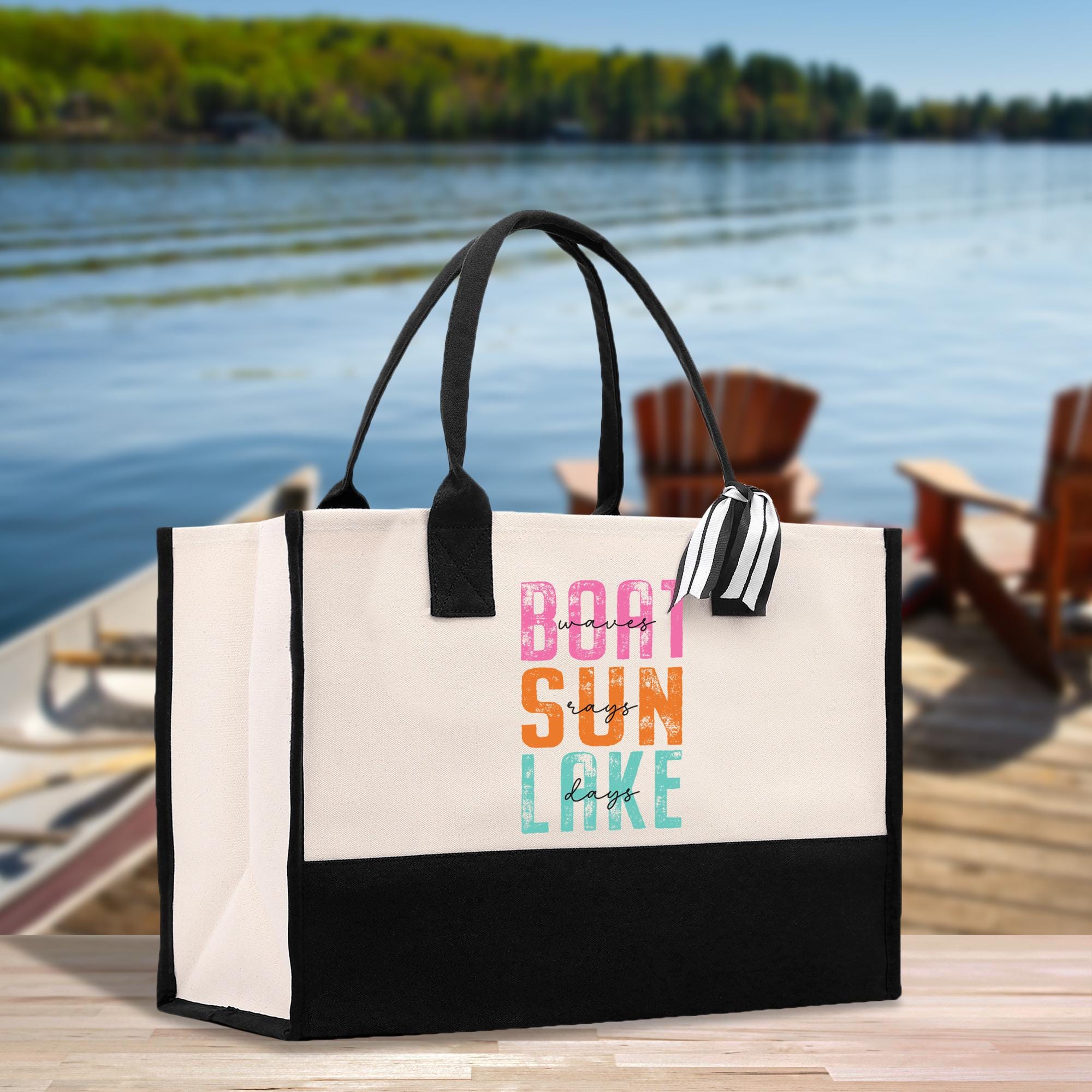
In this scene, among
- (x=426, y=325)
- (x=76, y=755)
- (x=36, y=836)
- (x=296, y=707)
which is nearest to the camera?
(x=296, y=707)

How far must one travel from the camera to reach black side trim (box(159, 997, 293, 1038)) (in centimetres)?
55

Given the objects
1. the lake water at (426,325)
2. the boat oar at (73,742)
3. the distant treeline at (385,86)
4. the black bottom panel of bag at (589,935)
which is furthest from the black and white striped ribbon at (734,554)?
the distant treeline at (385,86)

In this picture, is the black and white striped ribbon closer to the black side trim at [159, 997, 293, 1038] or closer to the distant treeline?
the black side trim at [159, 997, 293, 1038]

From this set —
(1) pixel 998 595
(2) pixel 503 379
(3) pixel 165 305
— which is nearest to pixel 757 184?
(2) pixel 503 379

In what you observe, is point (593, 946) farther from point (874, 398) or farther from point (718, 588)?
point (874, 398)

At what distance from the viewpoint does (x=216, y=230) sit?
16156mm

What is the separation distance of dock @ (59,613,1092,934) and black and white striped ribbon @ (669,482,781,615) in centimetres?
182

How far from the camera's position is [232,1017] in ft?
1.86

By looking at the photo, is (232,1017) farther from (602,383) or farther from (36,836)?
(36,836)

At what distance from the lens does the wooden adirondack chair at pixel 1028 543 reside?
300cm

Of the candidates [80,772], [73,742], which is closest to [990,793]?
[80,772]

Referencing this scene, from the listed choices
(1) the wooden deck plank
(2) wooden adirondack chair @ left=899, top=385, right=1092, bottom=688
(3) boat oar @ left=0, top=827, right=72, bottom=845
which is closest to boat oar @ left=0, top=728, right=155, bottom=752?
(3) boat oar @ left=0, top=827, right=72, bottom=845

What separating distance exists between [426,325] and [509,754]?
9.13 meters

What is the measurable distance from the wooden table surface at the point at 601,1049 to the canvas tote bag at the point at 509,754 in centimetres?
1
